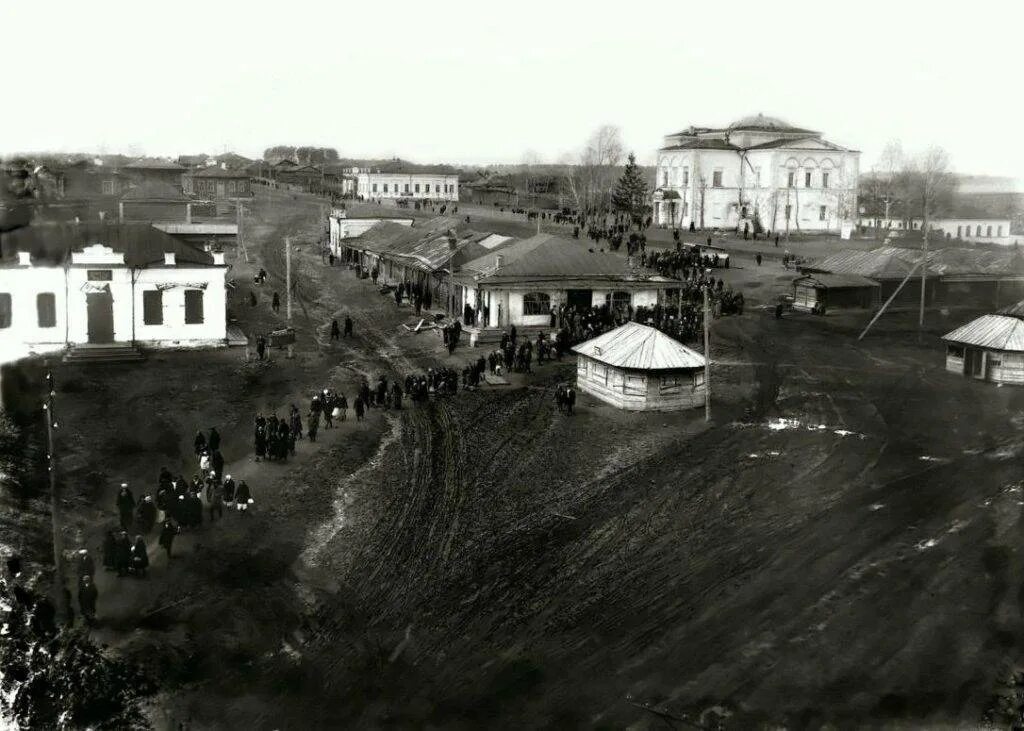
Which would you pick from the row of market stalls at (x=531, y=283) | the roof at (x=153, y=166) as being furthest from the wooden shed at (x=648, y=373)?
the roof at (x=153, y=166)

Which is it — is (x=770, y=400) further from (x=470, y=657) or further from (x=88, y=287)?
(x=88, y=287)

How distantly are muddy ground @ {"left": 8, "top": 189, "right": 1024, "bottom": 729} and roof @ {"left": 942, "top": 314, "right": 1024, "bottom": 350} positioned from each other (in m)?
1.54

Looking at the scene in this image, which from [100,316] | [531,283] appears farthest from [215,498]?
[531,283]

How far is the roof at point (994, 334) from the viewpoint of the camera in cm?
3509

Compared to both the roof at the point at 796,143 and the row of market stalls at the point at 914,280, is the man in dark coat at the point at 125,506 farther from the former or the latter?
the roof at the point at 796,143

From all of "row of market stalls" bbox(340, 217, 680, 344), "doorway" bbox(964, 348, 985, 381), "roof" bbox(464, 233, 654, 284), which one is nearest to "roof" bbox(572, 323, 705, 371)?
"row of market stalls" bbox(340, 217, 680, 344)

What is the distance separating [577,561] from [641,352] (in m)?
12.6

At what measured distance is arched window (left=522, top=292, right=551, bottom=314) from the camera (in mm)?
44625

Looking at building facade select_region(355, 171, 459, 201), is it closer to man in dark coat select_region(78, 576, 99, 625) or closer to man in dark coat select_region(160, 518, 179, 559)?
man in dark coat select_region(160, 518, 179, 559)

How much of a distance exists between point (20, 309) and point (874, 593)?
1196 inches

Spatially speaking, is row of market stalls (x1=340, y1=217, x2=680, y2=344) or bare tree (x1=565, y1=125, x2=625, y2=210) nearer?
row of market stalls (x1=340, y1=217, x2=680, y2=344)

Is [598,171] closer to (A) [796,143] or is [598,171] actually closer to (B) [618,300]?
(A) [796,143]

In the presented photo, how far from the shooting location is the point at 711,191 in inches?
3290

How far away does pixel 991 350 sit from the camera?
117ft
